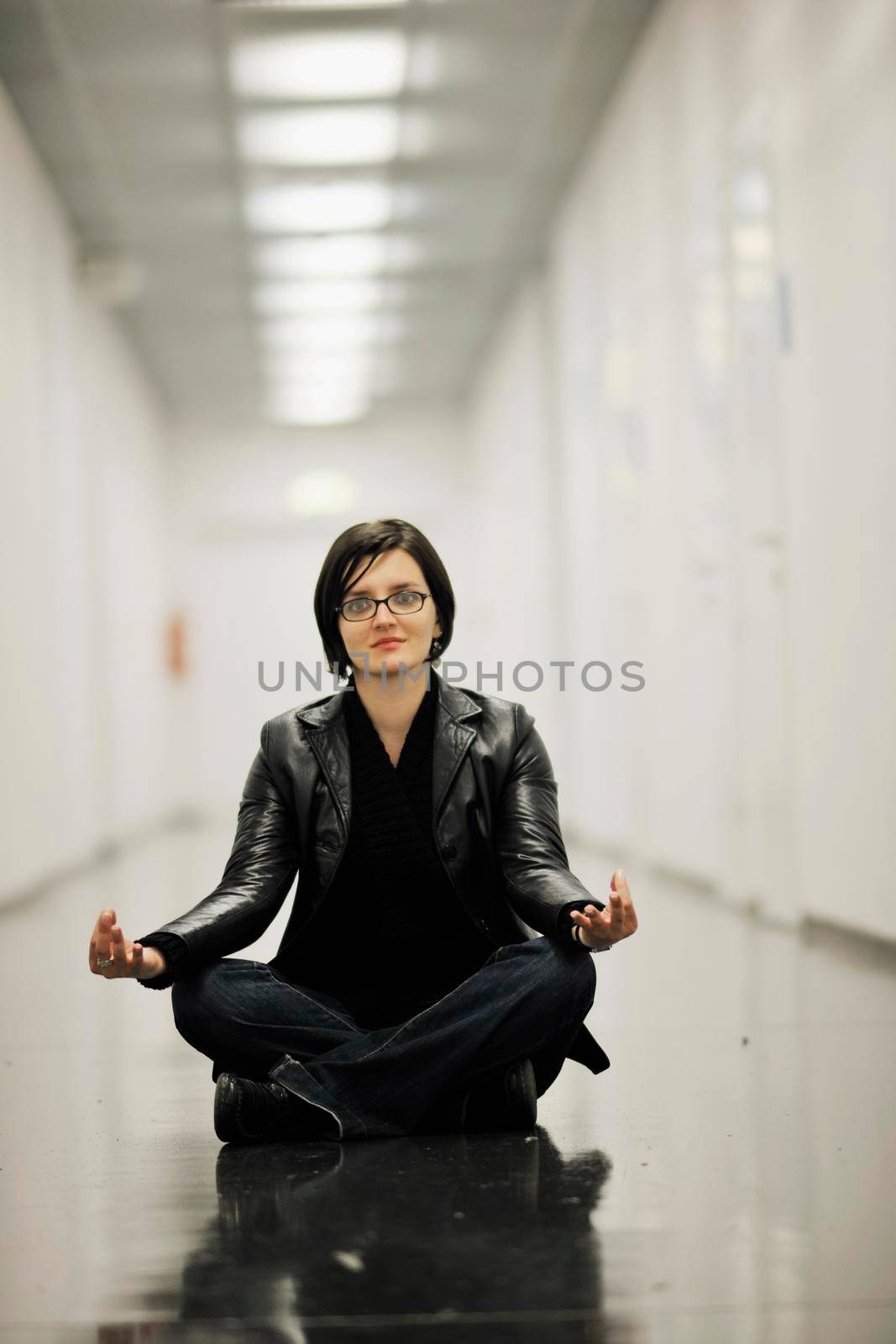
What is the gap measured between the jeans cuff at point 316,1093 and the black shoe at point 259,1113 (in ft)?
0.07

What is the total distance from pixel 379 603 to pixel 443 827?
384 millimetres

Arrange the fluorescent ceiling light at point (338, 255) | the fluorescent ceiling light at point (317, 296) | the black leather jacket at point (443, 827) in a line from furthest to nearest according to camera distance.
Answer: the fluorescent ceiling light at point (317, 296) < the fluorescent ceiling light at point (338, 255) < the black leather jacket at point (443, 827)

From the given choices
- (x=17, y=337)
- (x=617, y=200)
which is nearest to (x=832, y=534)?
(x=617, y=200)

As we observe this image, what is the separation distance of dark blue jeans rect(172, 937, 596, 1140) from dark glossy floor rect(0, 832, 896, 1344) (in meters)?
0.07

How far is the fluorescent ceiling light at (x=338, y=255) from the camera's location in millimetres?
10172

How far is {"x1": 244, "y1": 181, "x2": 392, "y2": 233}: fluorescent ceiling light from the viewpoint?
30.2 feet

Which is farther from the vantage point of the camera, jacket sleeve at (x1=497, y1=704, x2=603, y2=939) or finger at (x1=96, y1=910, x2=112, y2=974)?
jacket sleeve at (x1=497, y1=704, x2=603, y2=939)

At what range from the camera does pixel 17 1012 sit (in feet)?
13.8

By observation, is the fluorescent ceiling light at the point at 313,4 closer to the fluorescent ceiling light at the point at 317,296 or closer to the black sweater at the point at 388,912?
the fluorescent ceiling light at the point at 317,296

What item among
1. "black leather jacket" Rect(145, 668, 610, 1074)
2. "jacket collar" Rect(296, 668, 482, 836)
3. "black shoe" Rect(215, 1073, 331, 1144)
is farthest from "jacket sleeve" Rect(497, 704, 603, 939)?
"black shoe" Rect(215, 1073, 331, 1144)

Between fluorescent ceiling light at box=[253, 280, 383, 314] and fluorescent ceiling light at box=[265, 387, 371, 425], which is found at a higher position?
fluorescent ceiling light at box=[253, 280, 383, 314]

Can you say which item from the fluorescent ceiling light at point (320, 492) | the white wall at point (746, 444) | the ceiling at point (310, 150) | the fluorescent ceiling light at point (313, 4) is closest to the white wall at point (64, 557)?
the ceiling at point (310, 150)

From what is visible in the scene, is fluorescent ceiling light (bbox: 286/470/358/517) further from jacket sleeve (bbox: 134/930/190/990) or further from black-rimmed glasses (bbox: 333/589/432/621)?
jacket sleeve (bbox: 134/930/190/990)

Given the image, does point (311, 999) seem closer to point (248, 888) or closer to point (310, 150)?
point (248, 888)
